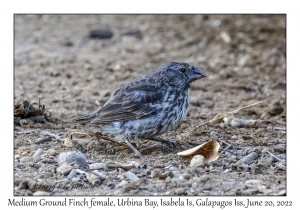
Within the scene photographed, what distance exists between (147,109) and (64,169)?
1.33m

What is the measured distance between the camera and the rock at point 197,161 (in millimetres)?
5211

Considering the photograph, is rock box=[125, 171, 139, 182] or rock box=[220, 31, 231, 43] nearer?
rock box=[125, 171, 139, 182]

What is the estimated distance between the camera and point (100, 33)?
1092 cm

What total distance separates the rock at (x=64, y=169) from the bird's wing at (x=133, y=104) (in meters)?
1.06

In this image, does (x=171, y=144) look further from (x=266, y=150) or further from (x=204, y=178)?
(x=204, y=178)

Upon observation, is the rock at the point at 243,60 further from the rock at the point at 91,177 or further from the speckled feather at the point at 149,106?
the rock at the point at 91,177

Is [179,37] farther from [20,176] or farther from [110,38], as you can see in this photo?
[20,176]

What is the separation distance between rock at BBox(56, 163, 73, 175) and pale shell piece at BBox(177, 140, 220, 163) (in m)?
1.07

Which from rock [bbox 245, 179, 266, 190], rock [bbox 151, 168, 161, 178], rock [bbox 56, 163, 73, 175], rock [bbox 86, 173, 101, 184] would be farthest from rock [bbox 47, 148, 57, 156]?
rock [bbox 245, 179, 266, 190]

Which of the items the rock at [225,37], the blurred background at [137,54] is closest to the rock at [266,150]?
the blurred background at [137,54]

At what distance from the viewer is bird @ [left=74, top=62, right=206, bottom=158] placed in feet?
19.6

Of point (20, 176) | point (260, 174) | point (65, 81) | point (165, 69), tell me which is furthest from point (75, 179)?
point (65, 81)

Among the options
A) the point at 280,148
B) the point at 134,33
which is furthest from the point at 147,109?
the point at 134,33

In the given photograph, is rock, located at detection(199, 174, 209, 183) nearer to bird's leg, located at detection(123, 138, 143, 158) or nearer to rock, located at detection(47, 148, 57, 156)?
bird's leg, located at detection(123, 138, 143, 158)
